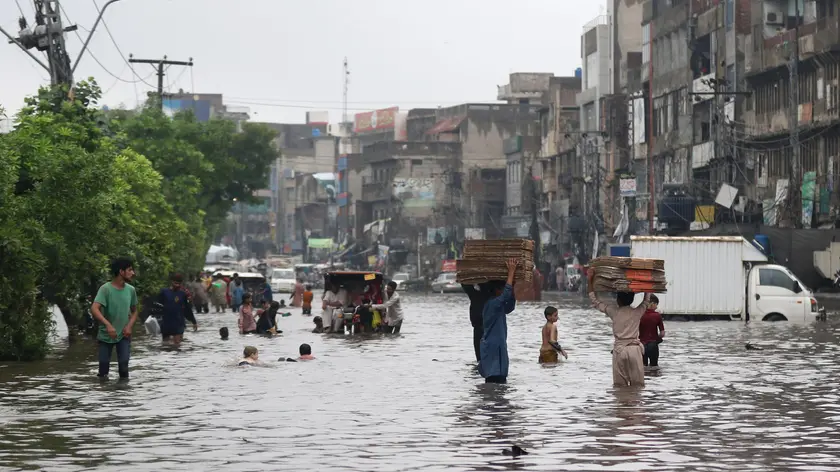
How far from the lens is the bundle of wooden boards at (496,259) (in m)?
19.5

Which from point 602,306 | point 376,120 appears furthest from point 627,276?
point 376,120

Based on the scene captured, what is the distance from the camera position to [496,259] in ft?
64.3

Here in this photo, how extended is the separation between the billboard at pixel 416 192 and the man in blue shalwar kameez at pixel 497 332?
12219 centimetres

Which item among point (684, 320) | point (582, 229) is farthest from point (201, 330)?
point (582, 229)

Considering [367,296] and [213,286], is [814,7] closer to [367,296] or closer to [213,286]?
[213,286]

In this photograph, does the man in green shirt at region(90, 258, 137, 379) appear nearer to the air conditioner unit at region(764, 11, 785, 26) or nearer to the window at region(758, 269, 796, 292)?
the window at region(758, 269, 796, 292)

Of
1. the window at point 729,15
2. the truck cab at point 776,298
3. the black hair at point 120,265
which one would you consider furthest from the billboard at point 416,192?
the black hair at point 120,265

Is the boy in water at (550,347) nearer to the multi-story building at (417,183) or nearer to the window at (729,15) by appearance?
the window at (729,15)

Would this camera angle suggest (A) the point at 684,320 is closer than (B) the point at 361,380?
No

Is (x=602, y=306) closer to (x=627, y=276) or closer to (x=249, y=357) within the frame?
(x=627, y=276)

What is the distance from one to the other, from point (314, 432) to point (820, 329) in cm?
2372

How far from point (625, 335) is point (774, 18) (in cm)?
5422

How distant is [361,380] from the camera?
69.8 ft

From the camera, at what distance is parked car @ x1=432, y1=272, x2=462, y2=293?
92.5 meters
